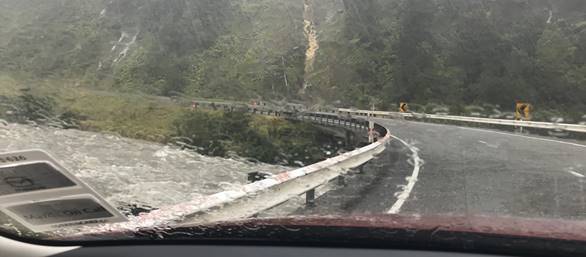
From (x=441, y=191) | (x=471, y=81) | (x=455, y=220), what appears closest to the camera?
(x=455, y=220)

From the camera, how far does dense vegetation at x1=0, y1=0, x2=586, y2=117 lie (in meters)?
5.46

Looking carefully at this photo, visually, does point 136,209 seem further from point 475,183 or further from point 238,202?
point 475,183

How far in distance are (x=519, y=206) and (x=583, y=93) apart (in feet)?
18.5

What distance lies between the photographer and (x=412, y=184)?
9.04 meters

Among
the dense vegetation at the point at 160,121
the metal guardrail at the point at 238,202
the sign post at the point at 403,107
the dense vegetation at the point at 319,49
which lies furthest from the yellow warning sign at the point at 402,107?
the metal guardrail at the point at 238,202

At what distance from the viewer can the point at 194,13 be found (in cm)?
617

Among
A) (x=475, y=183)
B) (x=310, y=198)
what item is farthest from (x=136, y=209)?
(x=475, y=183)

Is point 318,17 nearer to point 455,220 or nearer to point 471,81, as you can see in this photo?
point 471,81

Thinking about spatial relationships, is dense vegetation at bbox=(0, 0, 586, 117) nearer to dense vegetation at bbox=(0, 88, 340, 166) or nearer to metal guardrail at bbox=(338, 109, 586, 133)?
dense vegetation at bbox=(0, 88, 340, 166)

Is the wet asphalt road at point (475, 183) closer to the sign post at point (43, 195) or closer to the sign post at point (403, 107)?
the sign post at point (403, 107)

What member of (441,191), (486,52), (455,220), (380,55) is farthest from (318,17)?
(455,220)

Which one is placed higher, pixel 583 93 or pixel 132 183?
pixel 583 93

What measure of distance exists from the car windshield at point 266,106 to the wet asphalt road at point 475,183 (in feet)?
0.19

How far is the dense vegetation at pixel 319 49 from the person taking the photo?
5.46 m
